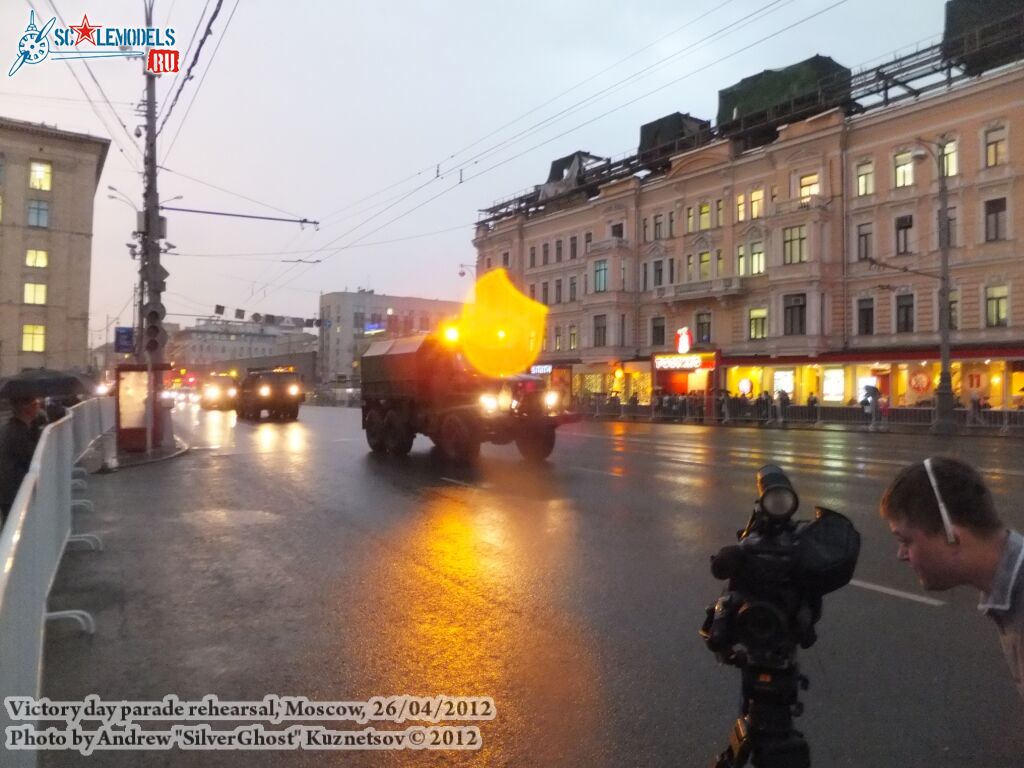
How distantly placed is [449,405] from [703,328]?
30996mm

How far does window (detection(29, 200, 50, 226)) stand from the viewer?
59.6 metres

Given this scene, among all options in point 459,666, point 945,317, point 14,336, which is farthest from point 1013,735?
point 14,336

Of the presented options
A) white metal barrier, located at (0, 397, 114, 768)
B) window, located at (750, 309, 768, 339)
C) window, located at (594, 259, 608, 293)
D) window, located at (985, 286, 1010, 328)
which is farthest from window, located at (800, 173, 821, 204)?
white metal barrier, located at (0, 397, 114, 768)

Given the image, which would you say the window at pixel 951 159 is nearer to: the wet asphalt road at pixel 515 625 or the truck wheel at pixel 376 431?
the wet asphalt road at pixel 515 625

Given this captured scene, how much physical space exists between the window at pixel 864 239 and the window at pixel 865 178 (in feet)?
4.87

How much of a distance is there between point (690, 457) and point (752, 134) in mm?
32889

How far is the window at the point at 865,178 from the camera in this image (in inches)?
1443

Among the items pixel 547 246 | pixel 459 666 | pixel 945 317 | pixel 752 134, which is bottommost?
pixel 459 666

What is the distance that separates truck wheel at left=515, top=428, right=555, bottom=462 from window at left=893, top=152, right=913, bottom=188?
90.2 ft

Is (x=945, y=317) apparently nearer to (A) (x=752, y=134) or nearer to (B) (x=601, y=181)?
(A) (x=752, y=134)

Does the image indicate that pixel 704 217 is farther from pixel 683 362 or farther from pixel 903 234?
pixel 903 234

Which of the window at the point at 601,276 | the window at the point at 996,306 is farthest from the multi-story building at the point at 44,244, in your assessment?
the window at the point at 996,306

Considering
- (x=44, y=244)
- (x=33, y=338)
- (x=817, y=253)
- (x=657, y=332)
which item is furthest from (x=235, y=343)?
(x=817, y=253)

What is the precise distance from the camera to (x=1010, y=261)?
105ft
